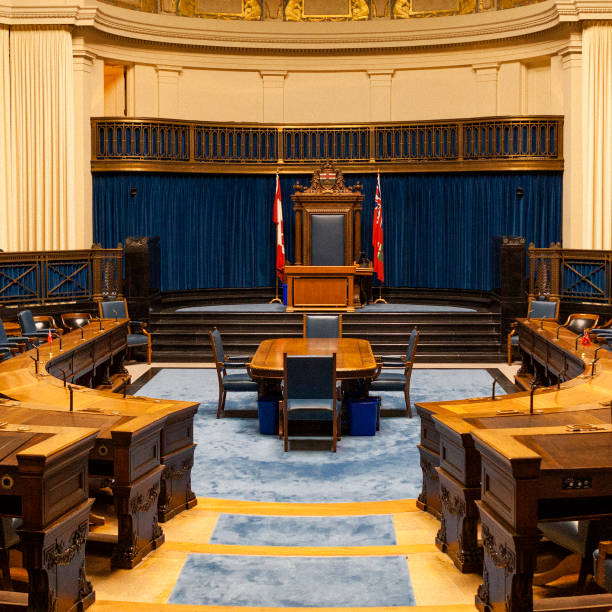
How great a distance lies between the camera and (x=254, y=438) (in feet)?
26.5

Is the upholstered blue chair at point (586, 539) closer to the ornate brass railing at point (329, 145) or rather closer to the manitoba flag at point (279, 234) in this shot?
the manitoba flag at point (279, 234)

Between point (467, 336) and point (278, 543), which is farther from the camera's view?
point (467, 336)

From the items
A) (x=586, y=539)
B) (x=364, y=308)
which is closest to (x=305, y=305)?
(x=364, y=308)

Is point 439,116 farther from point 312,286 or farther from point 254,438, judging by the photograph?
point 254,438

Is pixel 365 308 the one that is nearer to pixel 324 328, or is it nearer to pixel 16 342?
pixel 324 328

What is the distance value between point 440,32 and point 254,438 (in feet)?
34.8

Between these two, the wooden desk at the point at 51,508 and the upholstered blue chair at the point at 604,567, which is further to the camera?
the upholstered blue chair at the point at 604,567

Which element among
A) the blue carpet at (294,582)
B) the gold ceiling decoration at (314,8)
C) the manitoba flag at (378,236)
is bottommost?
the blue carpet at (294,582)

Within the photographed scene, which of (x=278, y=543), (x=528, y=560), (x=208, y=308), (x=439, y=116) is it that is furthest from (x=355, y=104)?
(x=528, y=560)

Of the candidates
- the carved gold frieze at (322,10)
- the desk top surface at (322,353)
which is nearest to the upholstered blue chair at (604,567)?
the desk top surface at (322,353)

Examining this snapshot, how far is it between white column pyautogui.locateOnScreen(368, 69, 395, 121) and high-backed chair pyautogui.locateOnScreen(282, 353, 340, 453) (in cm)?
1039

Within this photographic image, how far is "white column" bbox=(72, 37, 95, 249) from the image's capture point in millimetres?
14812

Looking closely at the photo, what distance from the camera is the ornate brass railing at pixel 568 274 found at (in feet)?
40.4

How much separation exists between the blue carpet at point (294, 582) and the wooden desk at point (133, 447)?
1.09ft
